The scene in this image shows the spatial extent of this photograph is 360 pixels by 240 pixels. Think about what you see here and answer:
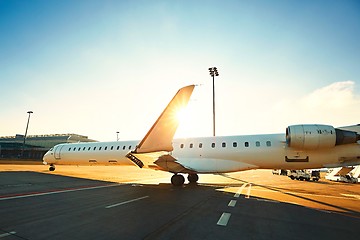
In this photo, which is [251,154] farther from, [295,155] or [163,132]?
[163,132]

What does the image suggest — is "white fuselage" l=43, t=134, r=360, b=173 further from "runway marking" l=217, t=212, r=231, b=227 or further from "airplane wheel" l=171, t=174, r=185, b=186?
"runway marking" l=217, t=212, r=231, b=227

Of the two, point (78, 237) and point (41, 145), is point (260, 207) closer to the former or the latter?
point (78, 237)

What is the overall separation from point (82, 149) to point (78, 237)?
17.2 meters

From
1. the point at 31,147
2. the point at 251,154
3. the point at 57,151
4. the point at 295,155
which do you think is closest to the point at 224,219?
the point at 251,154

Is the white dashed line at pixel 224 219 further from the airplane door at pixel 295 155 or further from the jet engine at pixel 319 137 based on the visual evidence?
the airplane door at pixel 295 155

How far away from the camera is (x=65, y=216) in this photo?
18.0 ft

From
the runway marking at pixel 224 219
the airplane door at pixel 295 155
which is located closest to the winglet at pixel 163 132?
the runway marking at pixel 224 219

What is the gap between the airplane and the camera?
986 cm

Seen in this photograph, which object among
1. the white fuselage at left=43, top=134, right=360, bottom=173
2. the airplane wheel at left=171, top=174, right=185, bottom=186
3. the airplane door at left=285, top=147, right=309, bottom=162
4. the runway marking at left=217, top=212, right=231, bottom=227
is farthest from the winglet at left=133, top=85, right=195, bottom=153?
the airplane door at left=285, top=147, right=309, bottom=162

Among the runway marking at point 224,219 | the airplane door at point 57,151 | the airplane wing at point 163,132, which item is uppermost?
the airplane wing at point 163,132

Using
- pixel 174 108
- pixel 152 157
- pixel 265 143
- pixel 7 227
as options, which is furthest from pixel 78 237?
pixel 265 143

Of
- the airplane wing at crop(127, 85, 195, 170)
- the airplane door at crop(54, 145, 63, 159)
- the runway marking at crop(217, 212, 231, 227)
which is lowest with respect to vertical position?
the runway marking at crop(217, 212, 231, 227)

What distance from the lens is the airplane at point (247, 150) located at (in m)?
9.86

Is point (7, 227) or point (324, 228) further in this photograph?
point (324, 228)
